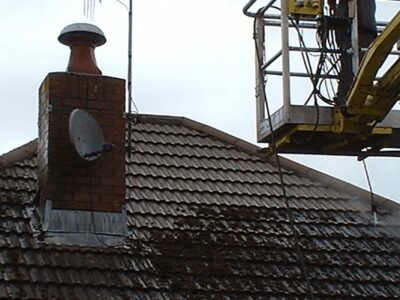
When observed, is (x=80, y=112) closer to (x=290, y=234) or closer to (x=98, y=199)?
(x=98, y=199)

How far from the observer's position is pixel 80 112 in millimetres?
10281

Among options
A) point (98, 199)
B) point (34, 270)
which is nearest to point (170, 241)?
point (98, 199)

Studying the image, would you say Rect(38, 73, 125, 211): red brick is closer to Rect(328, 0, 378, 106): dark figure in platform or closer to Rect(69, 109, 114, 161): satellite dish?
Rect(69, 109, 114, 161): satellite dish

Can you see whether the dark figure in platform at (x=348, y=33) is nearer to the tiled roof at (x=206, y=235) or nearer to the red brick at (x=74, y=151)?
the tiled roof at (x=206, y=235)

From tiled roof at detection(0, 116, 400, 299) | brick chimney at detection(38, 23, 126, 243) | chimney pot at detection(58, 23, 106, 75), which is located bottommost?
tiled roof at detection(0, 116, 400, 299)

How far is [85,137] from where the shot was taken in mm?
10180

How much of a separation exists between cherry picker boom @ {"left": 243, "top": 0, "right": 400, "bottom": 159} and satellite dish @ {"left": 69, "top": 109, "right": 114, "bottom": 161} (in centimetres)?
225

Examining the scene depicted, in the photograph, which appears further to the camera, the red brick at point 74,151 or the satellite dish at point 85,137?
the red brick at point 74,151

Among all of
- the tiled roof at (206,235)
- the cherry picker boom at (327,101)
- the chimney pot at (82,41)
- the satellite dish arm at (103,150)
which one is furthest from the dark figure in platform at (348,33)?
the chimney pot at (82,41)

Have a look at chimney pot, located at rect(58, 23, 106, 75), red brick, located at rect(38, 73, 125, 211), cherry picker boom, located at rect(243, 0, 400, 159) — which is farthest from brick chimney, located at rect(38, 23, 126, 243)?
cherry picker boom, located at rect(243, 0, 400, 159)

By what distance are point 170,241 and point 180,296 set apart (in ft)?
3.17

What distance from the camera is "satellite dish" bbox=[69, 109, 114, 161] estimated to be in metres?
10.2

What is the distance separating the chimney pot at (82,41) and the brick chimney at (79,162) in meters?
0.17

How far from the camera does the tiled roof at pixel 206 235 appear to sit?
32.1 feet
